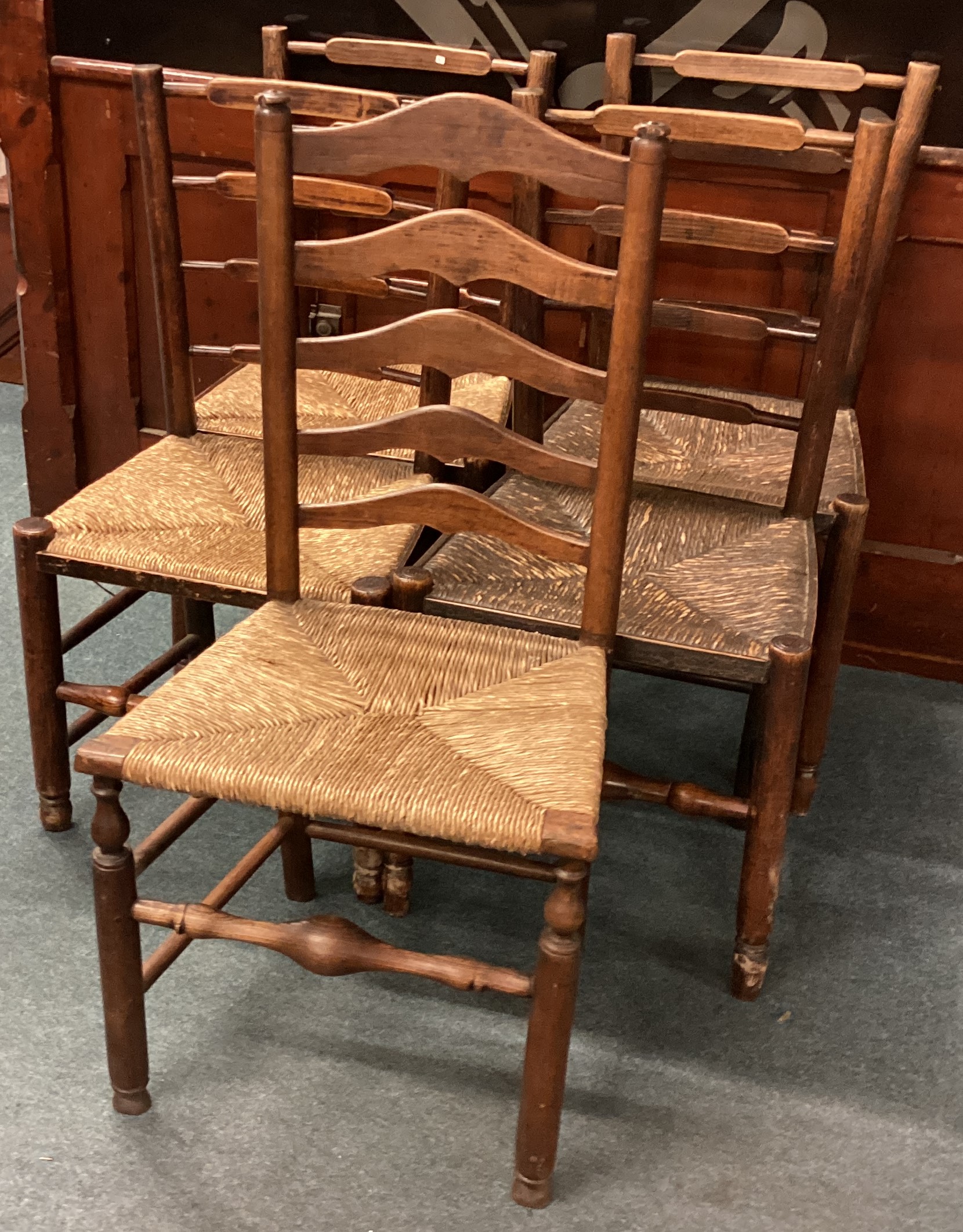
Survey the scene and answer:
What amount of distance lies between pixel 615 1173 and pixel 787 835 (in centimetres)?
67

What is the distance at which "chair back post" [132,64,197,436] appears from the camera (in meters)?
1.59

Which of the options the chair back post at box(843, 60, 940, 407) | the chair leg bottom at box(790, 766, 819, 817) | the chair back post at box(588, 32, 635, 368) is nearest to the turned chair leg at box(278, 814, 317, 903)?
the chair leg bottom at box(790, 766, 819, 817)

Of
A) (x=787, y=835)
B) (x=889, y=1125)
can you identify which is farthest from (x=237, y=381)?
(x=889, y=1125)

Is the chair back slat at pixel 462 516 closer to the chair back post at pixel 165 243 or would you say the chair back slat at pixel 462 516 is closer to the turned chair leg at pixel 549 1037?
the turned chair leg at pixel 549 1037

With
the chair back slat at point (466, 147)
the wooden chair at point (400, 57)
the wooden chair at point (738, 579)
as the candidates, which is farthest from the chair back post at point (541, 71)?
the chair back slat at point (466, 147)

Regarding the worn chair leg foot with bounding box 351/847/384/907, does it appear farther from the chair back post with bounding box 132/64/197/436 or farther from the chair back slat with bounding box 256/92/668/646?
the chair back post with bounding box 132/64/197/436

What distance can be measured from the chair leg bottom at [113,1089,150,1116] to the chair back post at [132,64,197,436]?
0.89m

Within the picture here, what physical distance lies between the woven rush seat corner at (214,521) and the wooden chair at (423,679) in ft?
0.43

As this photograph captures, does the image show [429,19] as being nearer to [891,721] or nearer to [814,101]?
[814,101]

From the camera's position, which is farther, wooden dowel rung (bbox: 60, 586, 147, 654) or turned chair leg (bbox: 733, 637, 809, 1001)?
wooden dowel rung (bbox: 60, 586, 147, 654)

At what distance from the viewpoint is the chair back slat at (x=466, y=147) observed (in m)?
1.17

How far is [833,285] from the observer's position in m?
1.49

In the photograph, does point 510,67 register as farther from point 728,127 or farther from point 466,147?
point 466,147

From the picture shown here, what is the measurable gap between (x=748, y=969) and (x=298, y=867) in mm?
580
